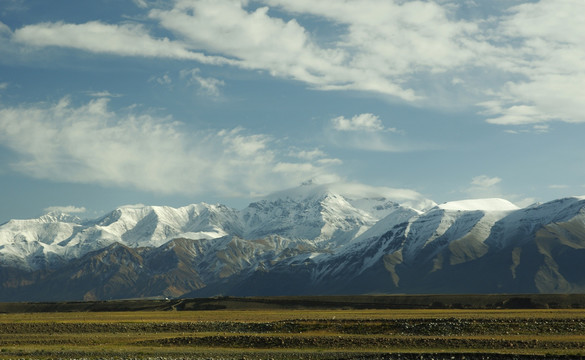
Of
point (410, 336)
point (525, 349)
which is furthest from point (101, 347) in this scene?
point (525, 349)

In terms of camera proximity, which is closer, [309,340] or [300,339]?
[309,340]

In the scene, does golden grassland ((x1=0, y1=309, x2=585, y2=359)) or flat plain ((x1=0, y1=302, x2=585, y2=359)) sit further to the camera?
golden grassland ((x1=0, y1=309, x2=585, y2=359))

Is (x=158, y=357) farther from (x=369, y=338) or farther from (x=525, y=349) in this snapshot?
(x=525, y=349)

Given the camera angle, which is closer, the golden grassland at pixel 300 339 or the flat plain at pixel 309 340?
the flat plain at pixel 309 340

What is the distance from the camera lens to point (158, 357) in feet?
210

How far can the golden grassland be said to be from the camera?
219 feet

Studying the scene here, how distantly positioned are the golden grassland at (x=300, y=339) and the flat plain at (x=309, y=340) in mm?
92

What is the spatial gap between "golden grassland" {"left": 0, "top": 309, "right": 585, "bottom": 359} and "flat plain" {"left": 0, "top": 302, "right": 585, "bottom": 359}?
9cm

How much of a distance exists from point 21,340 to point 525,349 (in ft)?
191

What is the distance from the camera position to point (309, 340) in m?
74.1

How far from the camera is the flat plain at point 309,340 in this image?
65.4 meters

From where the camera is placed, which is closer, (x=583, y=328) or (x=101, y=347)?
(x=101, y=347)

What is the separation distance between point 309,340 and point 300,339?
1139mm

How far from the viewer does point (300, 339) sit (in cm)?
7469
